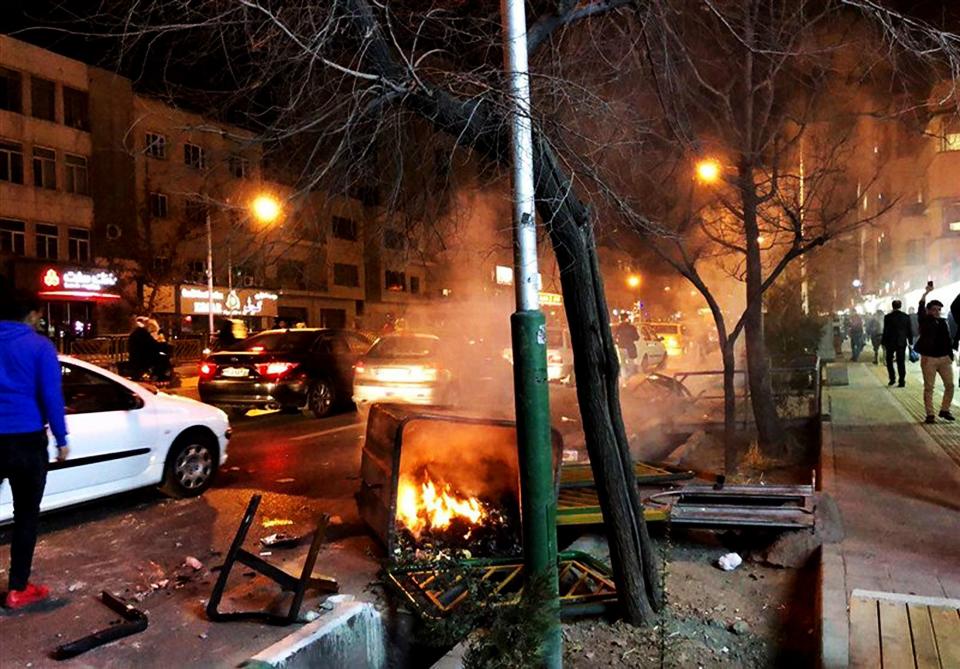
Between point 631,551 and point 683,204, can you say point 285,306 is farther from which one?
point 631,551

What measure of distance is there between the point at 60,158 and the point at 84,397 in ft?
93.6

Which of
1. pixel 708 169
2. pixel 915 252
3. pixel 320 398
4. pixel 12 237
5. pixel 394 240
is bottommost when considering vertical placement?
pixel 320 398

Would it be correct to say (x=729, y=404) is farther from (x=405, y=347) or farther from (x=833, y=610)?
(x=405, y=347)

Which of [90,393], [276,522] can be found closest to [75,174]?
[90,393]

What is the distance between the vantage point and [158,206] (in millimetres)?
32938

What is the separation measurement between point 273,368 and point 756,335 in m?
7.13

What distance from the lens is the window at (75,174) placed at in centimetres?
2998

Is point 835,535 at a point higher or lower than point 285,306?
lower

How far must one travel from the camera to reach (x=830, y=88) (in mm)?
7949

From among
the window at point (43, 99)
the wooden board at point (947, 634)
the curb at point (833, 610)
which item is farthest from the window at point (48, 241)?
the wooden board at point (947, 634)

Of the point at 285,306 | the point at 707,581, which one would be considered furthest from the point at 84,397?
the point at 285,306

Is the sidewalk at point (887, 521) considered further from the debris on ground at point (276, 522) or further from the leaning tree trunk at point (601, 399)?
the debris on ground at point (276, 522)

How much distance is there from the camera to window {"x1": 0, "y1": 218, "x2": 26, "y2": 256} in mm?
27500

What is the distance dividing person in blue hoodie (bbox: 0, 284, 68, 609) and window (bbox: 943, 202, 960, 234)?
32.9m
